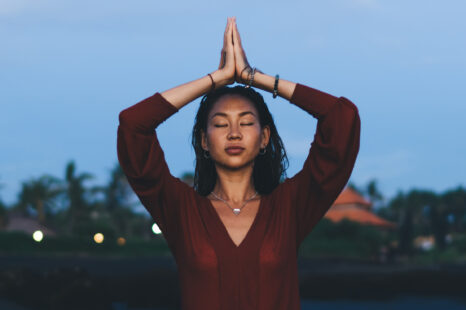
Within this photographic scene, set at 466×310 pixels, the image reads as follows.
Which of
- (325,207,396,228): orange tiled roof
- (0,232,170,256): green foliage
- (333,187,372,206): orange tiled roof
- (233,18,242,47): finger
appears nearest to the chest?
(233,18,242,47): finger

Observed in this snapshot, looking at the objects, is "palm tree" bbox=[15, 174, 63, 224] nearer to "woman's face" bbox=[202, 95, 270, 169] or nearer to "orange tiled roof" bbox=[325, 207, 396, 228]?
"orange tiled roof" bbox=[325, 207, 396, 228]

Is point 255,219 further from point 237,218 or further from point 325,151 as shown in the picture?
point 325,151

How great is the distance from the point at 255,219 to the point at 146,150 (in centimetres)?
61

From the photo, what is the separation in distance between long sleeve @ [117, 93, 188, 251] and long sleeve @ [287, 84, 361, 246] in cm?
61

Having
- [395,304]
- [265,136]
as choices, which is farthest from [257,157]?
[395,304]

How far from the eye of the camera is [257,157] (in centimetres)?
289

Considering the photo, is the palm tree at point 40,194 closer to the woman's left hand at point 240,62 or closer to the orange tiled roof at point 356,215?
the orange tiled roof at point 356,215

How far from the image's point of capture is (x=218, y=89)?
282cm

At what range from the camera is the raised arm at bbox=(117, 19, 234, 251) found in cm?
245

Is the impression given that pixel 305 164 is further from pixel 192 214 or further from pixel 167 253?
pixel 167 253

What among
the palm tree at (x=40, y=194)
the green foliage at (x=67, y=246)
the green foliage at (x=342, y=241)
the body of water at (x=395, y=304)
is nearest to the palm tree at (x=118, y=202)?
the palm tree at (x=40, y=194)

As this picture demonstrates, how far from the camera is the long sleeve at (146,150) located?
2447 millimetres

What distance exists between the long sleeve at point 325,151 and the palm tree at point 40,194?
Answer: 46.1 meters

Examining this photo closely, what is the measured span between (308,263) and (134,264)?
379 inches
